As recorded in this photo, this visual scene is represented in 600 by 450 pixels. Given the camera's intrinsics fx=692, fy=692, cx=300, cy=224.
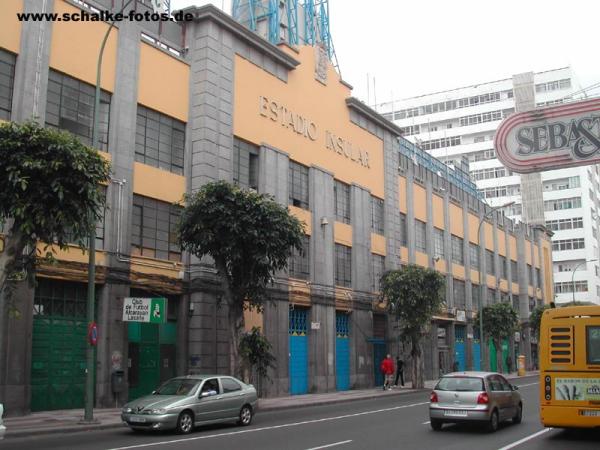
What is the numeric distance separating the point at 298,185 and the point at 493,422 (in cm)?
1872

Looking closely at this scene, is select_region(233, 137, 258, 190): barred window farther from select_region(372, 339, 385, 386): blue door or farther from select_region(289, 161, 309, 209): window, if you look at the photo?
select_region(372, 339, 385, 386): blue door

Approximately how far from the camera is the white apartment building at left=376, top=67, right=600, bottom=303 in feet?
289

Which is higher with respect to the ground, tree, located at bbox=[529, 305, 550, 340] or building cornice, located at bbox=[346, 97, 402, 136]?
building cornice, located at bbox=[346, 97, 402, 136]

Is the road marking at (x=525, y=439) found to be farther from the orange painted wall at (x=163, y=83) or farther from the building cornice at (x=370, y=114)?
the building cornice at (x=370, y=114)

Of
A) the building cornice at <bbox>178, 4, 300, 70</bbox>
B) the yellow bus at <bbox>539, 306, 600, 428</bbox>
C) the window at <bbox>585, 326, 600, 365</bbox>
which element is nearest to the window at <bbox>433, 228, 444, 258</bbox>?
the building cornice at <bbox>178, 4, 300, 70</bbox>

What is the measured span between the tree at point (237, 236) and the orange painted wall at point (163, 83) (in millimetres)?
4723

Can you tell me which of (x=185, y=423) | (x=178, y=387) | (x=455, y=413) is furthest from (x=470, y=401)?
(x=178, y=387)

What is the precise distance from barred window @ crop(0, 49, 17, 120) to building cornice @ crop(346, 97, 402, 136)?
20440mm

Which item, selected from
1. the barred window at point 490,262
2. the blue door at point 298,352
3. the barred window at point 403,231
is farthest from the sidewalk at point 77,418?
the barred window at point 490,262

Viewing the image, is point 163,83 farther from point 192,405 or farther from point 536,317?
point 536,317

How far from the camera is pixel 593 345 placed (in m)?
14.6

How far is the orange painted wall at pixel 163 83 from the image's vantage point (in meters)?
25.9

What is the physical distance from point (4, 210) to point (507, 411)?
43.4 ft

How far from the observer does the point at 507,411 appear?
1791cm
